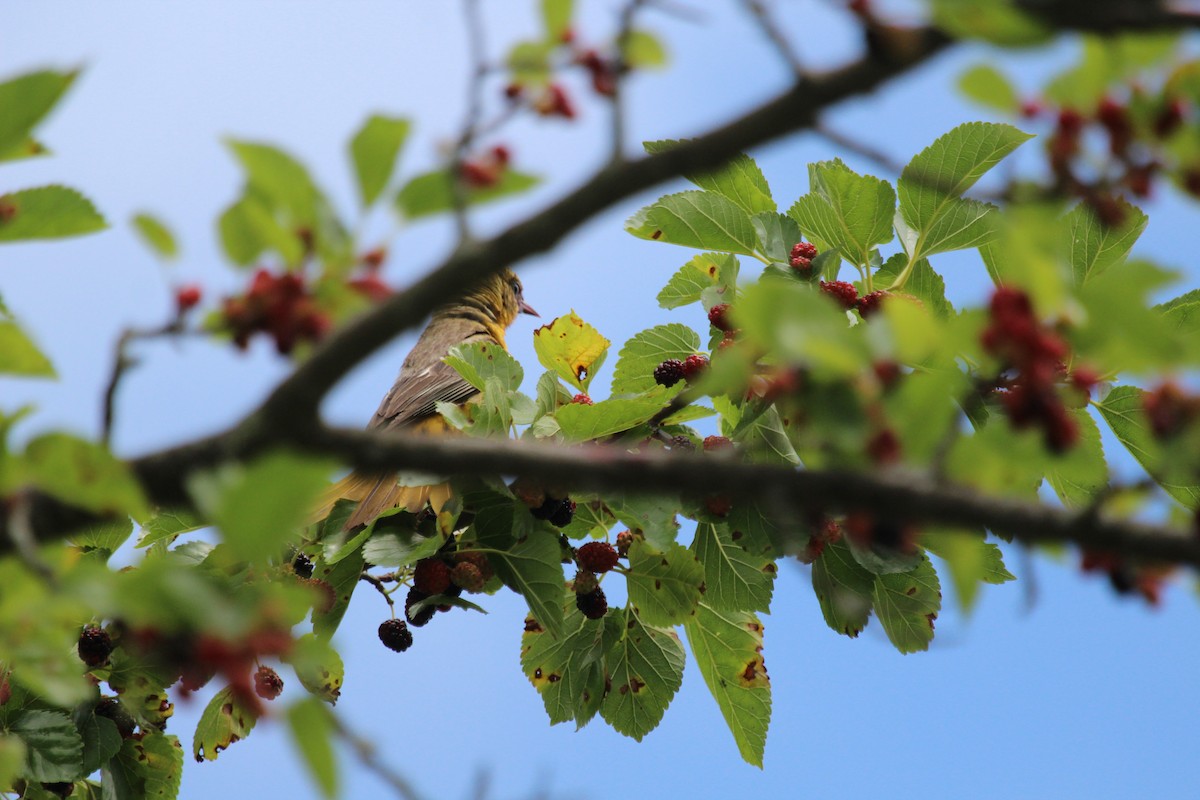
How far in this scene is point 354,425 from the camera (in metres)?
1.42

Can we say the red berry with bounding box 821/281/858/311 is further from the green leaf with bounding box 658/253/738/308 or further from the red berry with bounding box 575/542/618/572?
the red berry with bounding box 575/542/618/572

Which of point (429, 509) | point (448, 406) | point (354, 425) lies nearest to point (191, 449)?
point (354, 425)

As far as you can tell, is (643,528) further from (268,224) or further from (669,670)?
(268,224)

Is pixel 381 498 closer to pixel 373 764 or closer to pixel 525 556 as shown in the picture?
pixel 525 556

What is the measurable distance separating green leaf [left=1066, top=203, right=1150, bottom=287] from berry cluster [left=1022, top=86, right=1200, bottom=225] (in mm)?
1781

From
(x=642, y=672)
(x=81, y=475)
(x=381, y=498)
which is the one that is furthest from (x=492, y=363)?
(x=81, y=475)

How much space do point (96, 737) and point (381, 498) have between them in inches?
43.3

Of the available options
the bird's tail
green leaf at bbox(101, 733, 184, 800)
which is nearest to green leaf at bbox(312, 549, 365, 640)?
the bird's tail

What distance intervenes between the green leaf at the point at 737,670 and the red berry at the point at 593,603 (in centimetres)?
31

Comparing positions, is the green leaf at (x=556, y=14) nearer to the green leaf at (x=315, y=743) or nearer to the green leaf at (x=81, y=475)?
the green leaf at (x=81, y=475)

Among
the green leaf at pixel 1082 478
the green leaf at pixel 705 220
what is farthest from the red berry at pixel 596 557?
the green leaf at pixel 1082 478

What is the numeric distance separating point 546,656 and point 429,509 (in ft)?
1.96

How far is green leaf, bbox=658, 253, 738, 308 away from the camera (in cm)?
336

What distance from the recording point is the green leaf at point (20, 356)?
167 cm
